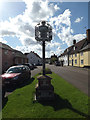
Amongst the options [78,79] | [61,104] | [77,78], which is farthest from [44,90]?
[77,78]

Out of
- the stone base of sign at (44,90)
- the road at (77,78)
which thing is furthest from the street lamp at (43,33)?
the road at (77,78)

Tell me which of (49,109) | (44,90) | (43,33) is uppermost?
(43,33)

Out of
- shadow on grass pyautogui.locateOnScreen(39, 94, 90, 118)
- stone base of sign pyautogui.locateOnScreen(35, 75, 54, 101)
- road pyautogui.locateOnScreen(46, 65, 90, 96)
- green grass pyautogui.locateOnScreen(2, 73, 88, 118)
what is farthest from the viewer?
road pyautogui.locateOnScreen(46, 65, 90, 96)

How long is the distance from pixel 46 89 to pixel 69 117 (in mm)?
1732

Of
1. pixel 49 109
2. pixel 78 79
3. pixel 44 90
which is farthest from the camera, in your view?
pixel 78 79

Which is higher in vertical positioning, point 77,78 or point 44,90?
point 44,90

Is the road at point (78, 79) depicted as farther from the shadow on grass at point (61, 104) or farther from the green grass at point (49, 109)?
the shadow on grass at point (61, 104)

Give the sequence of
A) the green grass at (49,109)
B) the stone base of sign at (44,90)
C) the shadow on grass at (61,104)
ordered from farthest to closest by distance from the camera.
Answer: the stone base of sign at (44,90), the shadow on grass at (61,104), the green grass at (49,109)

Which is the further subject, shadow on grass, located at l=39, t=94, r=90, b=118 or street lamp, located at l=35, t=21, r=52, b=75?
street lamp, located at l=35, t=21, r=52, b=75

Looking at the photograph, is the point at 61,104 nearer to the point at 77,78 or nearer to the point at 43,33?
the point at 43,33

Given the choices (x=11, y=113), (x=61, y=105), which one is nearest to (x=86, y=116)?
(x=61, y=105)

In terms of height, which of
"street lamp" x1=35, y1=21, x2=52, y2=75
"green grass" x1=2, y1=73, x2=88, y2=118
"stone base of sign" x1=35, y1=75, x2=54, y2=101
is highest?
"street lamp" x1=35, y1=21, x2=52, y2=75

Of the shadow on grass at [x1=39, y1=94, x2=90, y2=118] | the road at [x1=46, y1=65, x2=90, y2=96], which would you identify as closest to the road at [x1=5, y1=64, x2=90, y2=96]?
the road at [x1=46, y1=65, x2=90, y2=96]

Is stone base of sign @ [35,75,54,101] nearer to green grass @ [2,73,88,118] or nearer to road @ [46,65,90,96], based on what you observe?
green grass @ [2,73,88,118]
